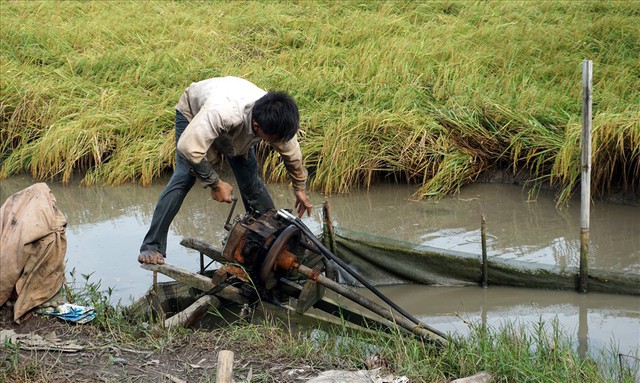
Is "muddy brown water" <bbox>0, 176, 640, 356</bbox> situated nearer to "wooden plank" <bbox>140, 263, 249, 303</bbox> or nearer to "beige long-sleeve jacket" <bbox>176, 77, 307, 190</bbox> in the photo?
"wooden plank" <bbox>140, 263, 249, 303</bbox>

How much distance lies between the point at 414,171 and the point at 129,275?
8.40ft

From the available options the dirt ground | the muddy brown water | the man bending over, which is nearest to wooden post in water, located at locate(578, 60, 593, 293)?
the muddy brown water

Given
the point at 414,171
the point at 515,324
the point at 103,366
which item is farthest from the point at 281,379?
the point at 414,171

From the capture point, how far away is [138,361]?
3.75m

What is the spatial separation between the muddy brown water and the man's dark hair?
136 centimetres

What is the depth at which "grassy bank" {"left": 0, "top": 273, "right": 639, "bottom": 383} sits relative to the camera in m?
3.48

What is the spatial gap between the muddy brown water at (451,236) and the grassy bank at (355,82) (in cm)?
22

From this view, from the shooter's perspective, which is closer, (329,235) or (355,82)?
(329,235)

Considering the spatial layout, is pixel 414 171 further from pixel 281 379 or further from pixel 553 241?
pixel 281 379

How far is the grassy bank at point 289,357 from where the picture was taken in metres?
3.48

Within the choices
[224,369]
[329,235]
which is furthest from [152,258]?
[224,369]

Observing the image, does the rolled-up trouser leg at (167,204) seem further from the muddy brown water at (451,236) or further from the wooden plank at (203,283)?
the muddy brown water at (451,236)

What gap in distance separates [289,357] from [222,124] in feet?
4.29

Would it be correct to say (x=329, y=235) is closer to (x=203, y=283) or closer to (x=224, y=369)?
(x=203, y=283)
